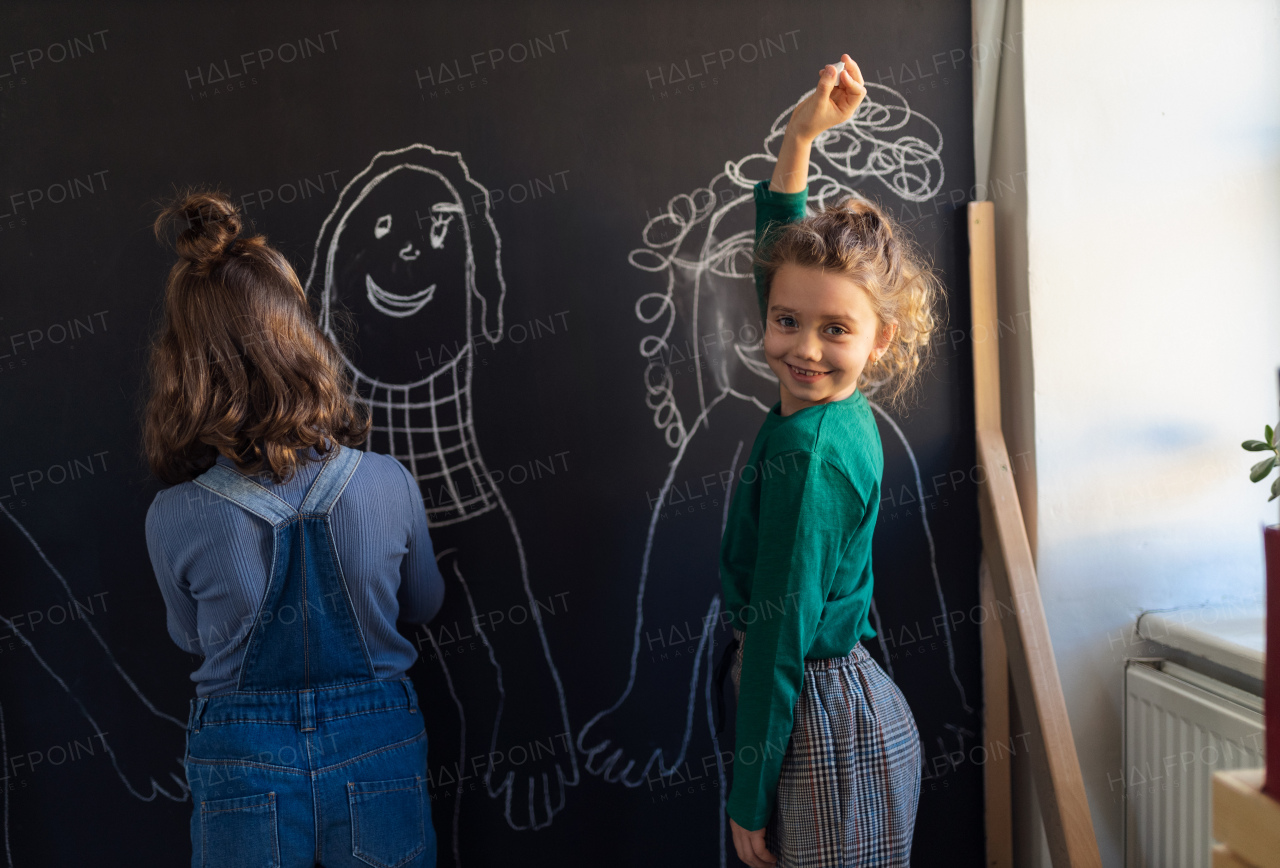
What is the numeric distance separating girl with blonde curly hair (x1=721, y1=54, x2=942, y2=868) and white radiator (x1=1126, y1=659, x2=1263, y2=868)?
0.51 meters

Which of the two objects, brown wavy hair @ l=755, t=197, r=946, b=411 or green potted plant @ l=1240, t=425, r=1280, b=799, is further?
brown wavy hair @ l=755, t=197, r=946, b=411

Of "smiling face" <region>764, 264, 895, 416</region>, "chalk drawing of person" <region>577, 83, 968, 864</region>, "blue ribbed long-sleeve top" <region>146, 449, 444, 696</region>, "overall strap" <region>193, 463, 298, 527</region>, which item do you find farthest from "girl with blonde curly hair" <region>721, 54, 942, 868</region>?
"overall strap" <region>193, 463, 298, 527</region>

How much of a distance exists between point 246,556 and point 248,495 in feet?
0.25

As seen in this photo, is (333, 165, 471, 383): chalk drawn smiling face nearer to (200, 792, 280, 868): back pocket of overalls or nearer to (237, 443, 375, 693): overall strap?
(237, 443, 375, 693): overall strap

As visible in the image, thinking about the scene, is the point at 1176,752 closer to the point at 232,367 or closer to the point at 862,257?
the point at 862,257

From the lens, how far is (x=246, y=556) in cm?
98

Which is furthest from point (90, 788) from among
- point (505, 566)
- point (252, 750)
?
point (505, 566)

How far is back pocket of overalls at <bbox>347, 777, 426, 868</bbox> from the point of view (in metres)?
0.99

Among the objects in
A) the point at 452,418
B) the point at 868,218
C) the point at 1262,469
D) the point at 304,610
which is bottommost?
the point at 304,610

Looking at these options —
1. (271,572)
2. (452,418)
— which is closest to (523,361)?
(452,418)

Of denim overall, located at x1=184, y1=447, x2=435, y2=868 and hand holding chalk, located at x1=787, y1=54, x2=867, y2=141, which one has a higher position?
hand holding chalk, located at x1=787, y1=54, x2=867, y2=141

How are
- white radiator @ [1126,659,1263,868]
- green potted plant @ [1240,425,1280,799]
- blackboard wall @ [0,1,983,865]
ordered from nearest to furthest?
1. green potted plant @ [1240,425,1280,799]
2. white radiator @ [1126,659,1263,868]
3. blackboard wall @ [0,1,983,865]

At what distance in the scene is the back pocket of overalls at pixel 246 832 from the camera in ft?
3.13

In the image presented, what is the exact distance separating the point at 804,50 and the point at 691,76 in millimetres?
204
